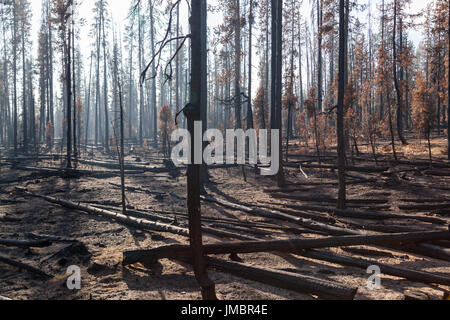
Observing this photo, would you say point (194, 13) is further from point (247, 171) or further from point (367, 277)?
point (247, 171)

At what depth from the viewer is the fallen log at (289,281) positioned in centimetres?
418

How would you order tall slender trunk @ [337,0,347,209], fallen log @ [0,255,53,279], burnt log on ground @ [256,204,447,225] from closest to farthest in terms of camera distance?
fallen log @ [0,255,53,279], burnt log on ground @ [256,204,447,225], tall slender trunk @ [337,0,347,209]

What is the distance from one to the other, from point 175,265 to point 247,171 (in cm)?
1388

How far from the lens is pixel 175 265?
5.91m

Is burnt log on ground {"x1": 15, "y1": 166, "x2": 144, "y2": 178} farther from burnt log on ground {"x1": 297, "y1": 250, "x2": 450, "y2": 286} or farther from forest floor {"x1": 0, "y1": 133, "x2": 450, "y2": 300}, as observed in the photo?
burnt log on ground {"x1": 297, "y1": 250, "x2": 450, "y2": 286}

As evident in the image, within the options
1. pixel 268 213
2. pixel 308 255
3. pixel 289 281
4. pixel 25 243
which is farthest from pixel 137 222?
pixel 289 281

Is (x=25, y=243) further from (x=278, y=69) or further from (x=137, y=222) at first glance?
(x=278, y=69)

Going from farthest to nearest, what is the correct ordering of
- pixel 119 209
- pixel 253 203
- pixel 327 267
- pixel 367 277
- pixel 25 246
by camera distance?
pixel 253 203, pixel 119 209, pixel 25 246, pixel 327 267, pixel 367 277

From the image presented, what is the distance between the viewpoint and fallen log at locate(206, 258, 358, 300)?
4184 millimetres

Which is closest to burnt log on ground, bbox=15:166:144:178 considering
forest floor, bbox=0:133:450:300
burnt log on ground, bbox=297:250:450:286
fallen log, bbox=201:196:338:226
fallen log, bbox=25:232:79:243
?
forest floor, bbox=0:133:450:300

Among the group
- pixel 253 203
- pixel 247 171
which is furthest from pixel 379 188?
pixel 247 171

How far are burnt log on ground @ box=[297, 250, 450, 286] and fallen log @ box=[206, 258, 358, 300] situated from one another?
1.26 metres

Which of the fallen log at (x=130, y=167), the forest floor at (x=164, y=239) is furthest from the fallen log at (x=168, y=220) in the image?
the fallen log at (x=130, y=167)

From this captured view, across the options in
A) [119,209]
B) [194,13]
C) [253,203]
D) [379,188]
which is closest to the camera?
[194,13]
